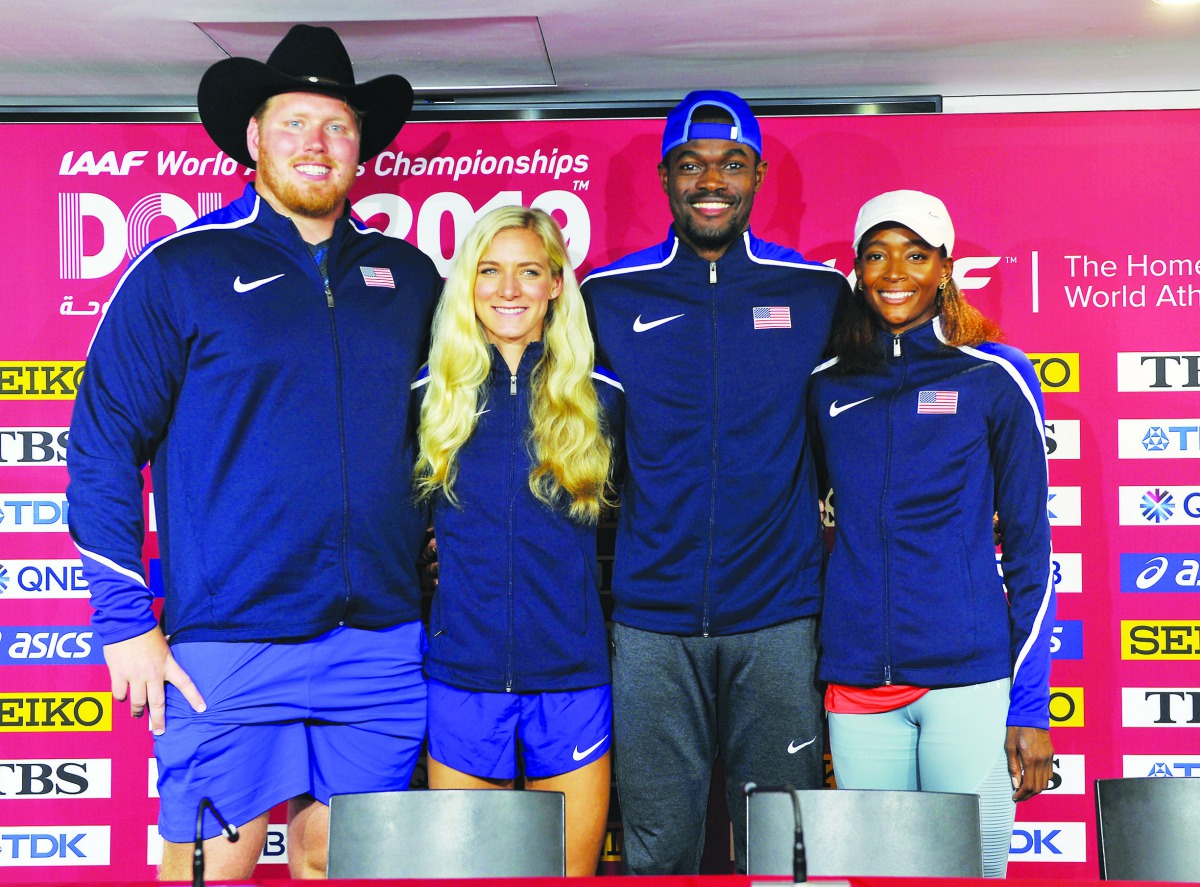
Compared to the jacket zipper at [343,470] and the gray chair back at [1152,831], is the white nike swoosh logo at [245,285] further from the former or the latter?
→ the gray chair back at [1152,831]

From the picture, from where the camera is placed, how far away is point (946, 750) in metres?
2.46

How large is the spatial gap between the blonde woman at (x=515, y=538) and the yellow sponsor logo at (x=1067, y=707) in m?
1.43

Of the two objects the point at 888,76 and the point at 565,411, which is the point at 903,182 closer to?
the point at 888,76

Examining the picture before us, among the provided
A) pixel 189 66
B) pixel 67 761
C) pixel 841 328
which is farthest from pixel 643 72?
pixel 67 761

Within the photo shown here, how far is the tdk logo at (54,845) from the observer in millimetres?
3131

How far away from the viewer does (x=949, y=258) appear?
102 inches

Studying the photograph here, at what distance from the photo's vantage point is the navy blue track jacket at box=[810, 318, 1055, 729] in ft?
8.05

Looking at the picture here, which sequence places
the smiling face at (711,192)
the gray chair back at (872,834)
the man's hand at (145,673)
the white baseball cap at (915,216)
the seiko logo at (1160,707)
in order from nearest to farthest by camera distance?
the gray chair back at (872,834) → the man's hand at (145,673) → the white baseball cap at (915,216) → the smiling face at (711,192) → the seiko logo at (1160,707)

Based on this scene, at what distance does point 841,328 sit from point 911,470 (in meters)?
0.40

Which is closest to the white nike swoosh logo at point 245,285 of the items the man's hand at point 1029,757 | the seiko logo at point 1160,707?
the man's hand at point 1029,757

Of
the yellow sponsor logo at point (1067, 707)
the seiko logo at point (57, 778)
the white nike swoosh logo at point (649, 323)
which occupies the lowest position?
the seiko logo at point (57, 778)

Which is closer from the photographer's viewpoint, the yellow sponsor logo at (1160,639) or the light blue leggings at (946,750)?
the light blue leggings at (946,750)

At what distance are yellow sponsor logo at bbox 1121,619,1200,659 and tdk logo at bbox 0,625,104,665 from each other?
2.99m

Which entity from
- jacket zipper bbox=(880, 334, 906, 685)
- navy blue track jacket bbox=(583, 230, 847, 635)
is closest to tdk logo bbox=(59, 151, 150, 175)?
navy blue track jacket bbox=(583, 230, 847, 635)
